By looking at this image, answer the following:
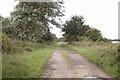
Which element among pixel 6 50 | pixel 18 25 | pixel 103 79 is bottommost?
pixel 103 79

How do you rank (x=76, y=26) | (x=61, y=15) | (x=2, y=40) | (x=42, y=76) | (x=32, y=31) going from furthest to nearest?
(x=76, y=26)
(x=61, y=15)
(x=32, y=31)
(x=2, y=40)
(x=42, y=76)

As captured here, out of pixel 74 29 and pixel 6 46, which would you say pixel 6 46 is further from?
pixel 74 29

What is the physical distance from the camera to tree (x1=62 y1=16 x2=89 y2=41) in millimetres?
78344

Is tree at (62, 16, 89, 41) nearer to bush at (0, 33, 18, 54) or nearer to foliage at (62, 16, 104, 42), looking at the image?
foliage at (62, 16, 104, 42)

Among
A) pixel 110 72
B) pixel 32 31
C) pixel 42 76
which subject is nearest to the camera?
pixel 42 76

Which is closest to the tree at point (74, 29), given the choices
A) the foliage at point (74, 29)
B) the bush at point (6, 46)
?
the foliage at point (74, 29)

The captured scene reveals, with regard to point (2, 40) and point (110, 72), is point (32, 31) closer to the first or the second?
point (2, 40)

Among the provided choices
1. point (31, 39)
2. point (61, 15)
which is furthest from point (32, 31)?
point (61, 15)

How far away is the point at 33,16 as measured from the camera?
40188mm

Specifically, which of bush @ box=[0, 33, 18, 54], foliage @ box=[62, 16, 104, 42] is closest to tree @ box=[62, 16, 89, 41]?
foliage @ box=[62, 16, 104, 42]

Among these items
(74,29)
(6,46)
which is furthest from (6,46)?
(74,29)

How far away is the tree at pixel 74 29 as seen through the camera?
78.3 m

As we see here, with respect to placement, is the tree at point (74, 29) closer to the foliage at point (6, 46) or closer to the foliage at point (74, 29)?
the foliage at point (74, 29)

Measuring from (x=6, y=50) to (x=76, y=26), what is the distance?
59.3m
